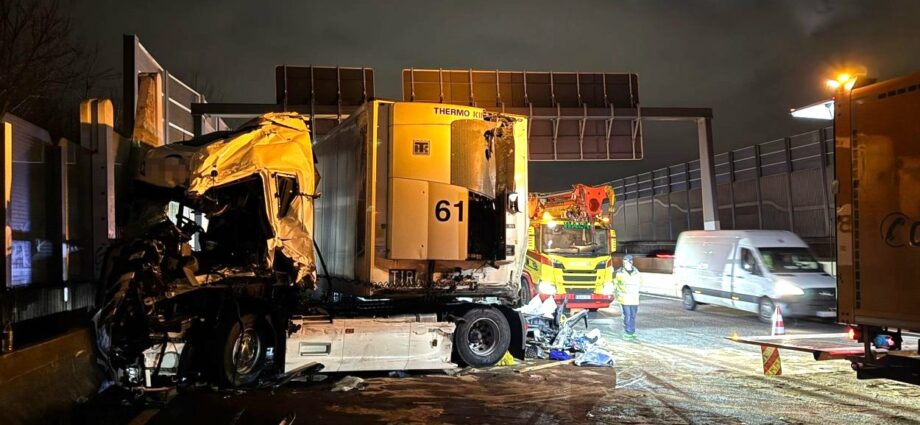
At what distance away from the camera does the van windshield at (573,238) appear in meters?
16.8

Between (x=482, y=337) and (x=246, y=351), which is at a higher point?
(x=246, y=351)

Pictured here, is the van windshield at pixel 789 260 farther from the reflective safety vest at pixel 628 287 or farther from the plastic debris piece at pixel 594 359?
the plastic debris piece at pixel 594 359

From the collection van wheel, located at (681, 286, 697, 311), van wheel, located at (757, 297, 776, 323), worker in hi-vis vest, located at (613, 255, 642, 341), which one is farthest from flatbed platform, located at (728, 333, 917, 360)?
van wheel, located at (681, 286, 697, 311)

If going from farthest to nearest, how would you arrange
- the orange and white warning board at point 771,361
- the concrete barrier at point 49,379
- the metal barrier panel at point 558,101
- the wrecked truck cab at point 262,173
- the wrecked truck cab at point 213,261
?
the metal barrier panel at point 558,101 → the orange and white warning board at point 771,361 → the wrecked truck cab at point 262,173 → the wrecked truck cab at point 213,261 → the concrete barrier at point 49,379

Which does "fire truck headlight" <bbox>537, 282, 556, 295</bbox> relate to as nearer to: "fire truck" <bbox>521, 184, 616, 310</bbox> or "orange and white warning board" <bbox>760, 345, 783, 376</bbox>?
"fire truck" <bbox>521, 184, 616, 310</bbox>

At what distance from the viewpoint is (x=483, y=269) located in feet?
29.3

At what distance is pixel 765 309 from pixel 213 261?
1240 centimetres

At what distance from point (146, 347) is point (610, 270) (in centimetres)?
1199

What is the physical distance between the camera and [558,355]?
32.7 feet

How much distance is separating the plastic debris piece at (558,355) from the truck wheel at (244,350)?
4.35 metres

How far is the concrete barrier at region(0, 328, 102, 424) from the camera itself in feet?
16.0

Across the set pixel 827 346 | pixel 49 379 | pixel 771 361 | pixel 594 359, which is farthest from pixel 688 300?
pixel 49 379

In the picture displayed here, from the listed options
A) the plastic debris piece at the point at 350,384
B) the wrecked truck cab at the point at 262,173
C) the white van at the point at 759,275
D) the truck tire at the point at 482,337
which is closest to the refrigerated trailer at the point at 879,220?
the truck tire at the point at 482,337

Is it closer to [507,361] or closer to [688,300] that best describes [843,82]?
[507,361]
